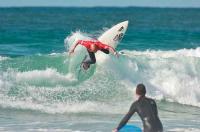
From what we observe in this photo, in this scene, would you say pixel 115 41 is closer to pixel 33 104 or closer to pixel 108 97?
pixel 108 97

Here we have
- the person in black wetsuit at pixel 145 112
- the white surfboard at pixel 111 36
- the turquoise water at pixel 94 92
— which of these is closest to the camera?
the person in black wetsuit at pixel 145 112

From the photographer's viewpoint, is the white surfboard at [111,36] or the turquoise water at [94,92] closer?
the turquoise water at [94,92]

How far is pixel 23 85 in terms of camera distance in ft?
60.5

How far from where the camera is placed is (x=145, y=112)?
9.84 meters

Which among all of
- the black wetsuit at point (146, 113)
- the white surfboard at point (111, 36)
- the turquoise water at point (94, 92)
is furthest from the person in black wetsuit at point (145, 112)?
the white surfboard at point (111, 36)

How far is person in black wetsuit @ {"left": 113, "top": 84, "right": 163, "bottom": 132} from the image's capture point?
32.2 feet


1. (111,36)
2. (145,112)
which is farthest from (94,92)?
(145,112)

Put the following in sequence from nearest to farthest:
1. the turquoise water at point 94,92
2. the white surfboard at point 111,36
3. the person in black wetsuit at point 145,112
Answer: the person in black wetsuit at point 145,112 < the turquoise water at point 94,92 < the white surfboard at point 111,36

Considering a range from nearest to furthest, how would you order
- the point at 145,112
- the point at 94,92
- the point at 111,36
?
the point at 145,112, the point at 94,92, the point at 111,36

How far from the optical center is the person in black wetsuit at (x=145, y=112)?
982 centimetres

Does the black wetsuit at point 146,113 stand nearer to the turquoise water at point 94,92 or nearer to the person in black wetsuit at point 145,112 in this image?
the person in black wetsuit at point 145,112

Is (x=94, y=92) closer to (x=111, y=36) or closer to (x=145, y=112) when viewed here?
(x=111, y=36)

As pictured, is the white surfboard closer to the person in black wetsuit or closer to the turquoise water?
the turquoise water

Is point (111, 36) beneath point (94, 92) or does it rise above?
above
